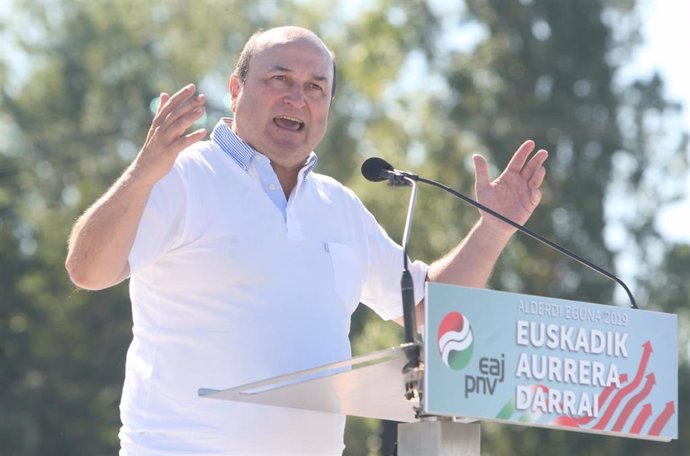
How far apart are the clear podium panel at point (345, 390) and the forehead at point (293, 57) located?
1095 millimetres

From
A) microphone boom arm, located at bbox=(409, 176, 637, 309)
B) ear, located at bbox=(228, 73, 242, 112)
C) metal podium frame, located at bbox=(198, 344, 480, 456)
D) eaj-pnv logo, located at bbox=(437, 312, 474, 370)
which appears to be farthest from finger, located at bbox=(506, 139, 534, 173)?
eaj-pnv logo, located at bbox=(437, 312, 474, 370)

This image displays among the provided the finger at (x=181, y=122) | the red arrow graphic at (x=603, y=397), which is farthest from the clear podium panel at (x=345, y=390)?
the finger at (x=181, y=122)

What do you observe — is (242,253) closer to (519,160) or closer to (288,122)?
(288,122)

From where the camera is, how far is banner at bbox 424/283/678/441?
3172mm

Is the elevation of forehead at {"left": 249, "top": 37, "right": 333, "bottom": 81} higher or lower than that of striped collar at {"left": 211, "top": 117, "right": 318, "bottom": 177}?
higher

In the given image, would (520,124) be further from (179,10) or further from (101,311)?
(179,10)

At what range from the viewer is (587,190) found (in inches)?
781

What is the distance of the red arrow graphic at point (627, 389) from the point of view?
3.36 metres

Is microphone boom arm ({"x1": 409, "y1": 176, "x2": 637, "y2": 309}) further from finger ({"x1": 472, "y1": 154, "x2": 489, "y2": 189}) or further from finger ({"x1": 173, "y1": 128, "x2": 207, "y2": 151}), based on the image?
finger ({"x1": 173, "y1": 128, "x2": 207, "y2": 151})

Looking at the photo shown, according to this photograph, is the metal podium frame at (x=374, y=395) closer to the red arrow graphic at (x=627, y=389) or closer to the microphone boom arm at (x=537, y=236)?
the red arrow graphic at (x=627, y=389)

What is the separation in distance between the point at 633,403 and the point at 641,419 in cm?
4

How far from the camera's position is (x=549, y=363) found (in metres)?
3.30

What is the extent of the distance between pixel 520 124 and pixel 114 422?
292 inches

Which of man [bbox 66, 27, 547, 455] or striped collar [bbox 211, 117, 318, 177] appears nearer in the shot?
man [bbox 66, 27, 547, 455]
